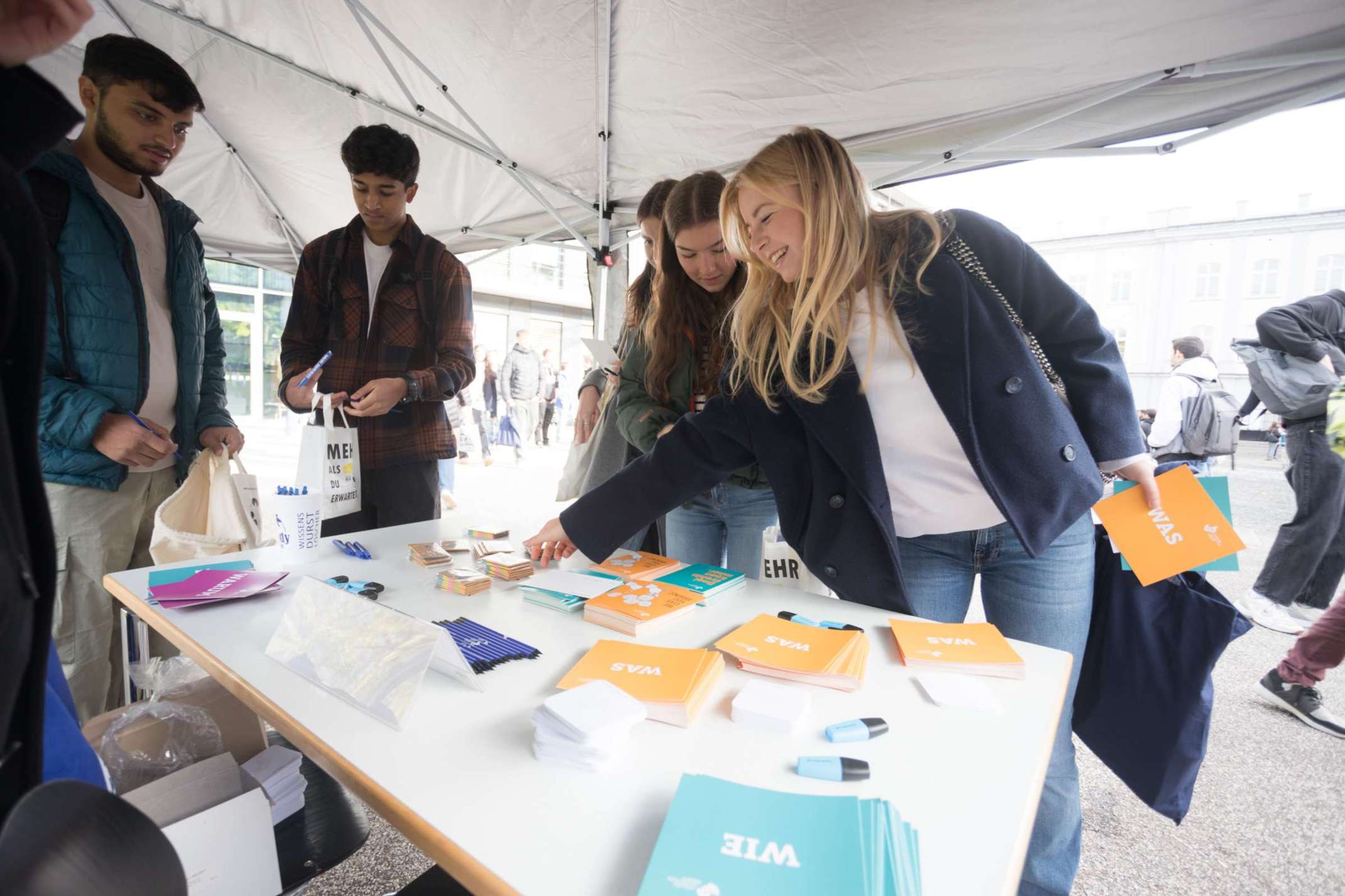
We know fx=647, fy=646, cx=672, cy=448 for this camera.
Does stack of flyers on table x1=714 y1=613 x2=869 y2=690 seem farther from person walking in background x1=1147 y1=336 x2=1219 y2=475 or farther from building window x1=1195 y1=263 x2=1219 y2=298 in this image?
building window x1=1195 y1=263 x2=1219 y2=298

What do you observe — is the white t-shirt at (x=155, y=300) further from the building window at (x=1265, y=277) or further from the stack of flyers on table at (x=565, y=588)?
the building window at (x=1265, y=277)

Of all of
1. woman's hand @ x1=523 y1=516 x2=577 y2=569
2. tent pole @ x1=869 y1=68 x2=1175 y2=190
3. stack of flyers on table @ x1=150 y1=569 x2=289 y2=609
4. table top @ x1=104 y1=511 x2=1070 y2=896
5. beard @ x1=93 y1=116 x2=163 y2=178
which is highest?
tent pole @ x1=869 y1=68 x2=1175 y2=190

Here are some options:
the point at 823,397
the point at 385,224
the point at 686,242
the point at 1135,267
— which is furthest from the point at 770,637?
the point at 1135,267

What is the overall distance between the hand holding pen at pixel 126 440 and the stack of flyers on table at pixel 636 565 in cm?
100

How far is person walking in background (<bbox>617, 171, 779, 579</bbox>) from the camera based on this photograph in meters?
1.57

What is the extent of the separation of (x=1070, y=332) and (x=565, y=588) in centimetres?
94

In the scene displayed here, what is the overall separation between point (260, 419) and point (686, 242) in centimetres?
984

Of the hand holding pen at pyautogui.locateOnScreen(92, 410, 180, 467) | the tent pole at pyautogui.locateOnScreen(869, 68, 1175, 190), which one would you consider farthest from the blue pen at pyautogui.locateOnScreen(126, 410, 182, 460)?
the tent pole at pyautogui.locateOnScreen(869, 68, 1175, 190)

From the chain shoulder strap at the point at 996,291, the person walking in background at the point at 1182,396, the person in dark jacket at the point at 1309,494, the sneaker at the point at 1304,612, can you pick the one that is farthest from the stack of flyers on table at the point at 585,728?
the person walking in background at the point at 1182,396

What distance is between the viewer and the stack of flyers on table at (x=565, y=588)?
1.00 metres

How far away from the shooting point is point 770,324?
121cm

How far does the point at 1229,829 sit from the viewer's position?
164cm

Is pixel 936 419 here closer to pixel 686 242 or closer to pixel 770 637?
pixel 770 637

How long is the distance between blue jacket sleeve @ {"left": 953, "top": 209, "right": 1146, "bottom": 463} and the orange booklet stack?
46cm
